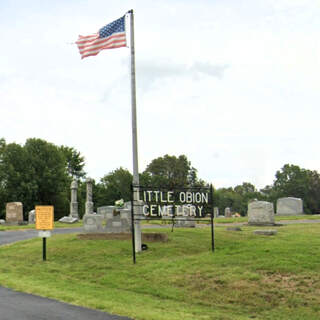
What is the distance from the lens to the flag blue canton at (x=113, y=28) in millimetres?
16281

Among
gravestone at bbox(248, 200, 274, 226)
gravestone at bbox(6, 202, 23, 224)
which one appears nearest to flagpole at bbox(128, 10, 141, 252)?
gravestone at bbox(248, 200, 274, 226)

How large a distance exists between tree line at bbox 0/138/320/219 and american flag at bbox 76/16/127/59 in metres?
16.5

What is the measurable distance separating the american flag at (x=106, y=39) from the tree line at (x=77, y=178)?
16519mm

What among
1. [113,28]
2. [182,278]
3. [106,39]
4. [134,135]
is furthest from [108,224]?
[182,278]

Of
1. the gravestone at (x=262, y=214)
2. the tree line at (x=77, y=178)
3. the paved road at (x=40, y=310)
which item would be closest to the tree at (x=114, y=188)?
the tree line at (x=77, y=178)

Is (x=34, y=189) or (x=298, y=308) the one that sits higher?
(x=34, y=189)

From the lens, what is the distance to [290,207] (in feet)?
137

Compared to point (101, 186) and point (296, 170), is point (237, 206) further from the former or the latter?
point (101, 186)

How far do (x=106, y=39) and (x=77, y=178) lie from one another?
2618 inches

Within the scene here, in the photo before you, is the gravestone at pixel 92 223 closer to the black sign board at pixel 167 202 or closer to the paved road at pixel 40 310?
the black sign board at pixel 167 202

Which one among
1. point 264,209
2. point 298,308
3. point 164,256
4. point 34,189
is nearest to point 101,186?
point 34,189

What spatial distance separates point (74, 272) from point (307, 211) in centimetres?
8036

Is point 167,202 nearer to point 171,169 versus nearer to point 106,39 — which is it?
point 106,39

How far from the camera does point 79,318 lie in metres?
7.97
